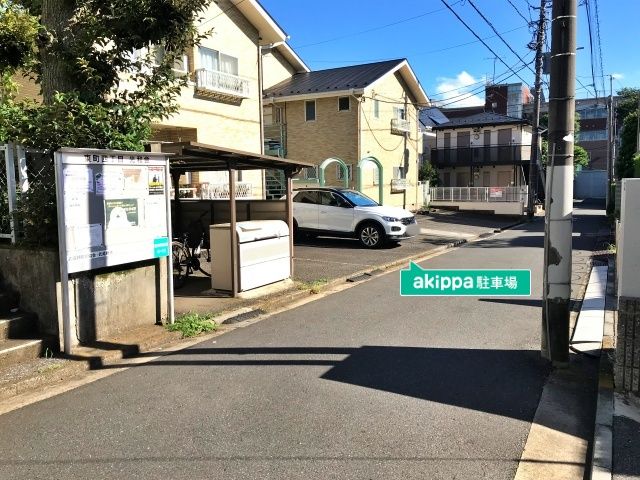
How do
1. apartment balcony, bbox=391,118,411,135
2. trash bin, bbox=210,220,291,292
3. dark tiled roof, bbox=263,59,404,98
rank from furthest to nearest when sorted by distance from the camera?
apartment balcony, bbox=391,118,411,135 < dark tiled roof, bbox=263,59,404,98 < trash bin, bbox=210,220,291,292

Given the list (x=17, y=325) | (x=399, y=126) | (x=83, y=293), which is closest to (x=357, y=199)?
(x=83, y=293)

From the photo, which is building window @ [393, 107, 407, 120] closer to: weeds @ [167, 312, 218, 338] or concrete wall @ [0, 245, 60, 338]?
weeds @ [167, 312, 218, 338]

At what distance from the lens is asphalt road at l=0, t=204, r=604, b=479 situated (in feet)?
11.1

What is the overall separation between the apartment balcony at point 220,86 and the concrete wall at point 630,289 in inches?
581

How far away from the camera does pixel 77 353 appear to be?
5.33 meters

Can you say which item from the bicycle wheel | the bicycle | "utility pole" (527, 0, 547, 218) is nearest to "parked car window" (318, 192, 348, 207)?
the bicycle

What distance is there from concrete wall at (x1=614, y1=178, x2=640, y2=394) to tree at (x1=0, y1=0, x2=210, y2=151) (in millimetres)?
4951

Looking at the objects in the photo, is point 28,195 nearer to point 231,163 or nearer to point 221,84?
point 231,163

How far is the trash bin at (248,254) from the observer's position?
8234 mm

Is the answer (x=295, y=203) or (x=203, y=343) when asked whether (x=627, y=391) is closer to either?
(x=203, y=343)

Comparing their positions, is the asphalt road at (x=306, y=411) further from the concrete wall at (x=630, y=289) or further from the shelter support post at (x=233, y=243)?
the shelter support post at (x=233, y=243)

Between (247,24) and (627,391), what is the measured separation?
18.2m
